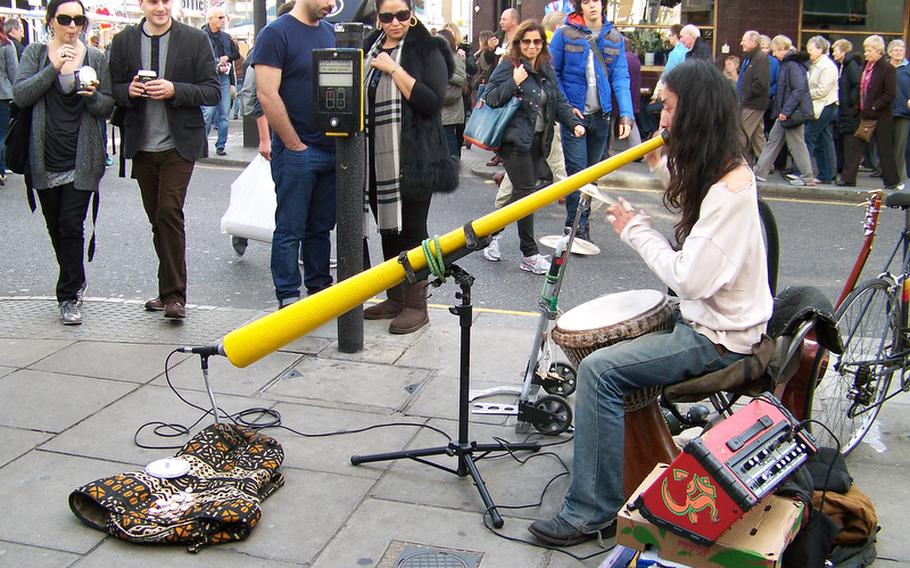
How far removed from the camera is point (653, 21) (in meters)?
17.0

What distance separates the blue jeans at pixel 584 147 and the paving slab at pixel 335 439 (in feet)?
13.1

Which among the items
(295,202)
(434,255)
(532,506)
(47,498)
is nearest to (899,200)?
(532,506)

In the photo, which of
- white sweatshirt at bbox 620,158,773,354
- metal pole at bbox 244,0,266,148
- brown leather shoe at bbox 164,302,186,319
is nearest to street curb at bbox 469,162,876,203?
metal pole at bbox 244,0,266,148

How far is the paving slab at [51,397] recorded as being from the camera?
15.0ft

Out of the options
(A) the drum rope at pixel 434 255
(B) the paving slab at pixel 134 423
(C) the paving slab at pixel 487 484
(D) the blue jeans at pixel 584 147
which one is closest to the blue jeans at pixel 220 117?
(D) the blue jeans at pixel 584 147

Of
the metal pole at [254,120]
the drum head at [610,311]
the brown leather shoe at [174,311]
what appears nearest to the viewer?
the drum head at [610,311]

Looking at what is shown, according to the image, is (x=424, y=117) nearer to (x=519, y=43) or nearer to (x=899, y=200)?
(x=519, y=43)

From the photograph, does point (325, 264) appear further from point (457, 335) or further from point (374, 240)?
point (374, 240)

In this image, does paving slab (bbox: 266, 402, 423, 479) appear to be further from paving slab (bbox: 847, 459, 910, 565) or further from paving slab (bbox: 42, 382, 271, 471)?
paving slab (bbox: 847, 459, 910, 565)

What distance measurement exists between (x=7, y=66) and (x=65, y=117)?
6204 millimetres

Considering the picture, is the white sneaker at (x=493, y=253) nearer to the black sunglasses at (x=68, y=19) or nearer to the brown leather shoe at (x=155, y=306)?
the brown leather shoe at (x=155, y=306)

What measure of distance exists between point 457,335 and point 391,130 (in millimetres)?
1276

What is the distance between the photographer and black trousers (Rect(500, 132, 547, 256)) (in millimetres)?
7750

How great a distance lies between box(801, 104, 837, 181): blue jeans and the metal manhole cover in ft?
36.3
